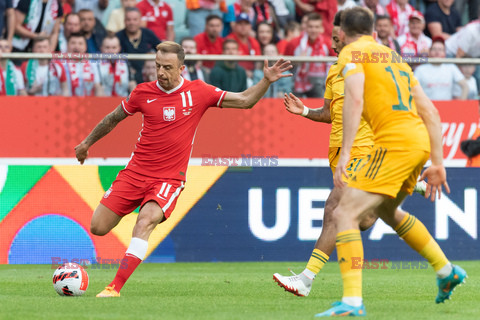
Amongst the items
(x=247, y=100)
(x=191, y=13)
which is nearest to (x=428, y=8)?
(x=191, y=13)

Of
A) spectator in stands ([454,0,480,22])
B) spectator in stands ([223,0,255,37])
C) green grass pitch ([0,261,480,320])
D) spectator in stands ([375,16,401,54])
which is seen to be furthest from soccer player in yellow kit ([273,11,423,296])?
spectator in stands ([454,0,480,22])

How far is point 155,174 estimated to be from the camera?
27.0 ft

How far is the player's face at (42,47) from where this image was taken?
12492mm

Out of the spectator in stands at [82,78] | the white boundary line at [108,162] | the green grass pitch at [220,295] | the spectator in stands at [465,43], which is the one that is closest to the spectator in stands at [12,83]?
the spectator in stands at [82,78]

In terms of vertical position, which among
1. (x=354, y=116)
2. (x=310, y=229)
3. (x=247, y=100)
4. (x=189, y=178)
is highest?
(x=354, y=116)

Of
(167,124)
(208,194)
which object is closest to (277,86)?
(208,194)

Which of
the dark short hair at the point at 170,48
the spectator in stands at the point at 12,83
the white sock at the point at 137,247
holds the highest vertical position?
the dark short hair at the point at 170,48

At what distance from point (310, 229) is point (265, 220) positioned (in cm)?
59

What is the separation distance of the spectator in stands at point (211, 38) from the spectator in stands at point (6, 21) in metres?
2.74

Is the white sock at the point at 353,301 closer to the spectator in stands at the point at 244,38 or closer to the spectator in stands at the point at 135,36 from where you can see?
the spectator in stands at the point at 135,36

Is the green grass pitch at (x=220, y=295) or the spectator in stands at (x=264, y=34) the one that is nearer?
the green grass pitch at (x=220, y=295)

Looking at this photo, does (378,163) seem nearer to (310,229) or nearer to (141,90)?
(141,90)

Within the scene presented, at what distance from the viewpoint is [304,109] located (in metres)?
8.41

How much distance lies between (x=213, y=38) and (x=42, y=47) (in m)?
2.63
